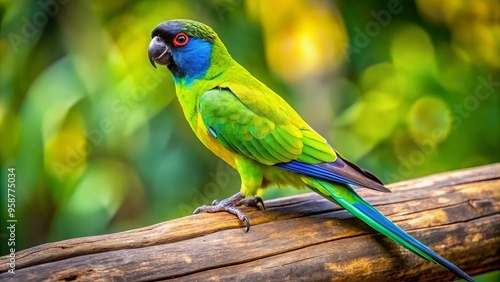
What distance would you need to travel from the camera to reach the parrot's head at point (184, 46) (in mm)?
2625

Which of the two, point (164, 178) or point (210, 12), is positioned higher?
point (210, 12)

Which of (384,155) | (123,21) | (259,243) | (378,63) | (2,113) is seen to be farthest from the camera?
(378,63)

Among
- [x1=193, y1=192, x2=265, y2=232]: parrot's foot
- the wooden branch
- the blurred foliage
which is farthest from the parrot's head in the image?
the blurred foliage

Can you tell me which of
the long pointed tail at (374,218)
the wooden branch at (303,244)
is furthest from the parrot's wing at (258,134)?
the wooden branch at (303,244)

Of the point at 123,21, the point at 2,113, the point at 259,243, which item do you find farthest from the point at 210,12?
the point at 259,243

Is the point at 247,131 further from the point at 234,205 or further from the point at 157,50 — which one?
the point at 157,50

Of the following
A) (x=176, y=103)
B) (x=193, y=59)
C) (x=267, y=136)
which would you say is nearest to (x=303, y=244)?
(x=267, y=136)

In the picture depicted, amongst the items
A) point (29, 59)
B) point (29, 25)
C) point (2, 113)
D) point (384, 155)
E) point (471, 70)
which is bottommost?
point (384, 155)

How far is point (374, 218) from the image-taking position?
2311 mm

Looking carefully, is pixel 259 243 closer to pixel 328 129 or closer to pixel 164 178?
pixel 164 178

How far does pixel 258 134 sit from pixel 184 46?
54cm

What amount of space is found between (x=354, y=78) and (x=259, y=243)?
112 inches

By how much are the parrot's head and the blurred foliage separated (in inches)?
52.9

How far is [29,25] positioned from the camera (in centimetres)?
382
